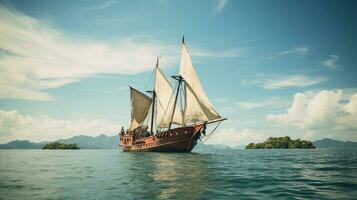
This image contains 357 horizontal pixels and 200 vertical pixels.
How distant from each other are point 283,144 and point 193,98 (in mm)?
139179

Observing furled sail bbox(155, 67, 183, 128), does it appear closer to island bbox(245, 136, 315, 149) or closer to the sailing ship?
the sailing ship

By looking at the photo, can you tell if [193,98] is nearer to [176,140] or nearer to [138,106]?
[176,140]

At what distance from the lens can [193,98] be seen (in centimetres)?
6562

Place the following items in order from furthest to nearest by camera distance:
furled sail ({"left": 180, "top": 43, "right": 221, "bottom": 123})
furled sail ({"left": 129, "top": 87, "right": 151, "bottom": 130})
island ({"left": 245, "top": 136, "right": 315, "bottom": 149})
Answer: island ({"left": 245, "top": 136, "right": 315, "bottom": 149}), furled sail ({"left": 129, "top": 87, "right": 151, "bottom": 130}), furled sail ({"left": 180, "top": 43, "right": 221, "bottom": 123})

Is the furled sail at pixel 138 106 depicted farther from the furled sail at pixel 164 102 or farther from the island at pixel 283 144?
the island at pixel 283 144

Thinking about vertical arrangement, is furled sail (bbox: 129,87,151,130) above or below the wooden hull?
above

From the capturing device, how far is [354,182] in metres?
17.6

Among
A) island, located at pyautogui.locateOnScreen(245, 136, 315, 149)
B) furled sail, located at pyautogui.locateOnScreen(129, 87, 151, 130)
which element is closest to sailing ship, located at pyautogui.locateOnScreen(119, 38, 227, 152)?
furled sail, located at pyautogui.locateOnScreen(129, 87, 151, 130)

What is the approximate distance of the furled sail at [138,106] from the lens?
8481cm

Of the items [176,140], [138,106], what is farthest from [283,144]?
[176,140]

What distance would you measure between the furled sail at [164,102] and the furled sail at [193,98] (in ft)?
16.8

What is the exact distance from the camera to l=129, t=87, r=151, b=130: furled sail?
84.8 meters

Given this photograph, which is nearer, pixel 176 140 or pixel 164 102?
pixel 176 140

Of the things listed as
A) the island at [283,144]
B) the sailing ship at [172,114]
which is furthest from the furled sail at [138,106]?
the island at [283,144]
